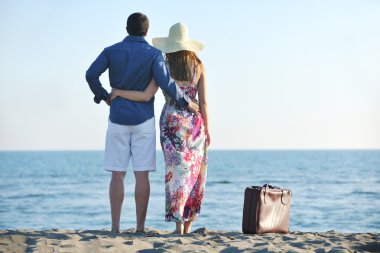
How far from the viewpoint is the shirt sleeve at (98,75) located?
20.8 feet

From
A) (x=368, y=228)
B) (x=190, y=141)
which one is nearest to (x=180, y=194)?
(x=190, y=141)

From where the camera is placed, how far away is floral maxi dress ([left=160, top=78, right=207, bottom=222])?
659 cm

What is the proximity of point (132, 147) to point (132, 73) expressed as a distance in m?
0.69

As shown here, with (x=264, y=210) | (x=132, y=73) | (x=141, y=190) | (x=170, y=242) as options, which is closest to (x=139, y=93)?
(x=132, y=73)

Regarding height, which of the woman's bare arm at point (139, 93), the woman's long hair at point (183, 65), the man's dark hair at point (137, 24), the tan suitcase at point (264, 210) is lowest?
the tan suitcase at point (264, 210)

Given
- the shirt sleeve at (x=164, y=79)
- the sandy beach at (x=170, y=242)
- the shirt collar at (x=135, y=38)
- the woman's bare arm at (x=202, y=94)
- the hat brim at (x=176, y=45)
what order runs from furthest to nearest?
the woman's bare arm at (x=202, y=94)
the hat brim at (x=176, y=45)
the shirt collar at (x=135, y=38)
the shirt sleeve at (x=164, y=79)
the sandy beach at (x=170, y=242)

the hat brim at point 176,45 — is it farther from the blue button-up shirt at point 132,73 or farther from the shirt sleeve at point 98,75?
the shirt sleeve at point 98,75

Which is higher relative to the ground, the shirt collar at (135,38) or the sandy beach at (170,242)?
the shirt collar at (135,38)

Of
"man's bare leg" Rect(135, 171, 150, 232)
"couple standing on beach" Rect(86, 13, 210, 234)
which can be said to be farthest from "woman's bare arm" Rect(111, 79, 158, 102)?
"man's bare leg" Rect(135, 171, 150, 232)

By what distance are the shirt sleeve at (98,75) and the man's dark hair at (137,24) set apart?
33 cm

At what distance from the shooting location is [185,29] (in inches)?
263

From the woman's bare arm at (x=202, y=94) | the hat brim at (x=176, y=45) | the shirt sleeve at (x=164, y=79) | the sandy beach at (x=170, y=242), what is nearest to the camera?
the sandy beach at (x=170, y=242)

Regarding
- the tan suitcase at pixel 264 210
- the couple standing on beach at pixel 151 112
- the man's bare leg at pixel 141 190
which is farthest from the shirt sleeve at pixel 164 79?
the tan suitcase at pixel 264 210

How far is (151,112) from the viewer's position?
6441mm
